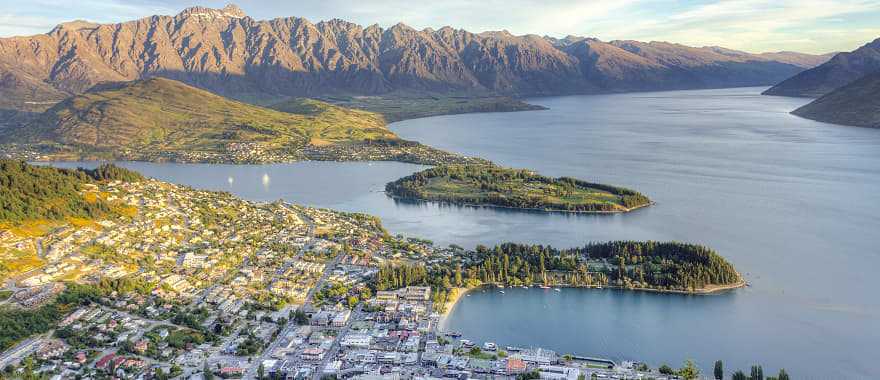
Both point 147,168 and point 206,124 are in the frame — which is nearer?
point 147,168

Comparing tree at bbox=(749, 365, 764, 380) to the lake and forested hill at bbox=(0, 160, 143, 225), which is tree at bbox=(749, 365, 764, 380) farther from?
forested hill at bbox=(0, 160, 143, 225)

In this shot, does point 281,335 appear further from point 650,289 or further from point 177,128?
point 177,128

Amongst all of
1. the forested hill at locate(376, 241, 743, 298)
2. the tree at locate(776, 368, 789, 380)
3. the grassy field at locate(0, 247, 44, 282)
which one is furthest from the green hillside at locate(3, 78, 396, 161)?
the tree at locate(776, 368, 789, 380)

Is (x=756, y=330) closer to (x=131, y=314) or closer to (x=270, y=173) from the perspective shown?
(x=131, y=314)

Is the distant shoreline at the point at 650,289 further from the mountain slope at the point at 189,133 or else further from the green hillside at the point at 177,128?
the green hillside at the point at 177,128

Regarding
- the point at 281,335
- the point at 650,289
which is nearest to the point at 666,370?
the point at 650,289

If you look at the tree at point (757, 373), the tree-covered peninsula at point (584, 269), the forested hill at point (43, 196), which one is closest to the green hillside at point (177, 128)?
the forested hill at point (43, 196)

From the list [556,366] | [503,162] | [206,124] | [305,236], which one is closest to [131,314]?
[305,236]
